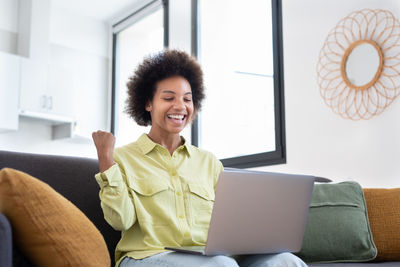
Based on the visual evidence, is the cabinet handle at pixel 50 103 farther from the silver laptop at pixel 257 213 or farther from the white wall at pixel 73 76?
the silver laptop at pixel 257 213

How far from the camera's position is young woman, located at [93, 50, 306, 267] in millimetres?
1431

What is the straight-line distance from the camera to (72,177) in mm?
1682

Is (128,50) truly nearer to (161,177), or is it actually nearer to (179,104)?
(179,104)

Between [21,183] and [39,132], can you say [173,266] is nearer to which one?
[21,183]

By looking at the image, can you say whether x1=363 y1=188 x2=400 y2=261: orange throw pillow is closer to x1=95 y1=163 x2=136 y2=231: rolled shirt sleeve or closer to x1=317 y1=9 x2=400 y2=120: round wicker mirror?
x1=317 y1=9 x2=400 y2=120: round wicker mirror

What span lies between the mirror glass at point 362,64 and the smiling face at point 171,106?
1611 millimetres

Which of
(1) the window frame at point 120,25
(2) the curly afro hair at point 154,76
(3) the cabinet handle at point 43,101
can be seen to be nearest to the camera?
(2) the curly afro hair at point 154,76

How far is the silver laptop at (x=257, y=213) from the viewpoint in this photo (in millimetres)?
1236

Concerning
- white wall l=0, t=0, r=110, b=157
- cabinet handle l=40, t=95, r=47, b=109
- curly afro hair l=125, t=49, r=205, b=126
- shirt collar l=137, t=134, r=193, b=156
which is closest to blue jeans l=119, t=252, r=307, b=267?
shirt collar l=137, t=134, r=193, b=156

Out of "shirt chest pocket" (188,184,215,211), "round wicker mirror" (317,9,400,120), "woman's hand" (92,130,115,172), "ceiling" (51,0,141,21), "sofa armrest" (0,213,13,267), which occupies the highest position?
"ceiling" (51,0,141,21)

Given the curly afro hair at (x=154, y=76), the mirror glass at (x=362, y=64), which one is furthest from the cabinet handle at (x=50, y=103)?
the curly afro hair at (x=154, y=76)

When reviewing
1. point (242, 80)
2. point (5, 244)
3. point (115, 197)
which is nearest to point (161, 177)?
point (115, 197)

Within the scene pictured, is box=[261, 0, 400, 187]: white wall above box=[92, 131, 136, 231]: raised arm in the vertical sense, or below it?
above

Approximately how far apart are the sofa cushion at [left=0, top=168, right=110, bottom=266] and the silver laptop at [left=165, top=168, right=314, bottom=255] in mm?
331
